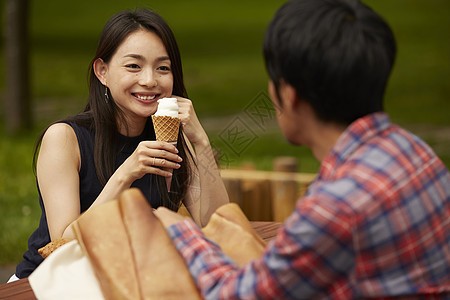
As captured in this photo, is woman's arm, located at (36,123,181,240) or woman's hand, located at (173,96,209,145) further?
woman's hand, located at (173,96,209,145)

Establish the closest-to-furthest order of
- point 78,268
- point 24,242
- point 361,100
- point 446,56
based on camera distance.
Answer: point 361,100
point 78,268
point 24,242
point 446,56

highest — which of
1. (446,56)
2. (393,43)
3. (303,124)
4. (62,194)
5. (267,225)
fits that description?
(393,43)

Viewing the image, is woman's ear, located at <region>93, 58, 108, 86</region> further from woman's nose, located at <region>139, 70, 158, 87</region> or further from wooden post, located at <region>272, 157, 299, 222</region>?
wooden post, located at <region>272, 157, 299, 222</region>

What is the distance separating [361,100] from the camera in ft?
5.48

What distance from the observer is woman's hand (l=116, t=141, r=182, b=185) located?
2.62 metres

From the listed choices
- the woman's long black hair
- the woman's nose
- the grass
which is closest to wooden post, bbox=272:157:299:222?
the grass

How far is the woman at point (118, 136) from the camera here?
2877mm

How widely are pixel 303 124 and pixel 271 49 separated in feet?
0.74

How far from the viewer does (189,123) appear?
3.05m

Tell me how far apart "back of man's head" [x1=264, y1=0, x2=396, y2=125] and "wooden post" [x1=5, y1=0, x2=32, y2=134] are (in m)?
9.07

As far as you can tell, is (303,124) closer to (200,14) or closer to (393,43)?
(393,43)

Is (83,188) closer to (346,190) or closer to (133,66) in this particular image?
(133,66)

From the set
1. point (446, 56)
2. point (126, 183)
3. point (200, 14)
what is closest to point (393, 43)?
point (126, 183)

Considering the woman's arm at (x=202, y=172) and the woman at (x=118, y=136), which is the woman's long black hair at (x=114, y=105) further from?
the woman's arm at (x=202, y=172)
